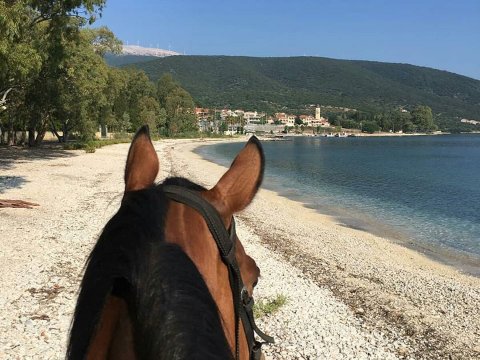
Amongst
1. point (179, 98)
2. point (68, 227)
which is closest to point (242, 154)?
point (68, 227)

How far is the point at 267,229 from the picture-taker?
15555 mm

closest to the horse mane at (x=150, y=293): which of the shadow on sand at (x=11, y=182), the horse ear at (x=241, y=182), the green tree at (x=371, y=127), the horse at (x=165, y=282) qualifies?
the horse at (x=165, y=282)

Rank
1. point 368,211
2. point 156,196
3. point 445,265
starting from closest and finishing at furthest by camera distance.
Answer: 1. point 156,196
2. point 445,265
3. point 368,211

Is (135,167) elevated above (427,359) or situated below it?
above

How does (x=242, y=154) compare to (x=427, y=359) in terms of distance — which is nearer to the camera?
(x=242, y=154)

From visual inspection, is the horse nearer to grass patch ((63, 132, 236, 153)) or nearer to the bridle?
the bridle

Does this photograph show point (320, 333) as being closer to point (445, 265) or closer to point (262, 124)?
point (445, 265)

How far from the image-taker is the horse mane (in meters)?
0.95

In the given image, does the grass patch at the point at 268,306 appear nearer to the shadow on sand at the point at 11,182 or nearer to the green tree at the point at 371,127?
the shadow on sand at the point at 11,182

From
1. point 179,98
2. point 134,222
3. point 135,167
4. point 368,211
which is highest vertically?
point 179,98

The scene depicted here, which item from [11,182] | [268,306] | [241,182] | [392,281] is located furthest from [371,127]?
[241,182]

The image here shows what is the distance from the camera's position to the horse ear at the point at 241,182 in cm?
149

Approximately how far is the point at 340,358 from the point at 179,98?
11004 cm

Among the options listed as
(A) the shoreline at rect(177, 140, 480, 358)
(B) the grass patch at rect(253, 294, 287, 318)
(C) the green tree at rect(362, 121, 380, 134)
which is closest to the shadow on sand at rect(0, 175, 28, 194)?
(A) the shoreline at rect(177, 140, 480, 358)
